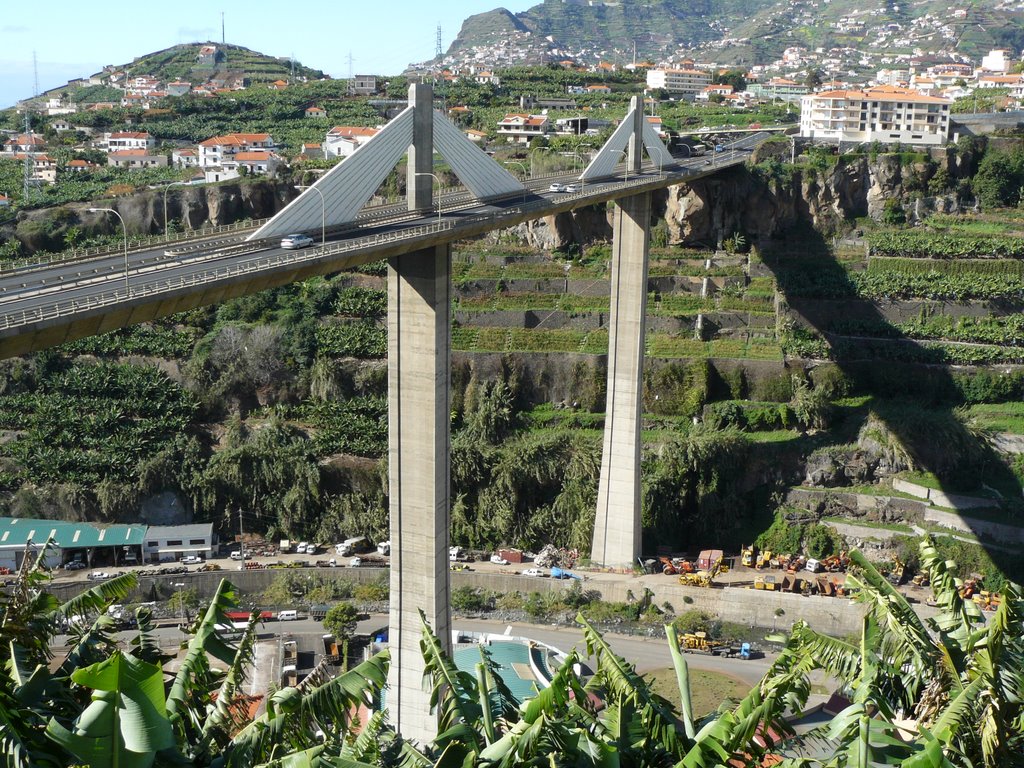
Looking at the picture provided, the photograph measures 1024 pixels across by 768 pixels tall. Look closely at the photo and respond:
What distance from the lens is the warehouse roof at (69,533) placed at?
31609 millimetres

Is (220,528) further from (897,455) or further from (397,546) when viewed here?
(897,455)

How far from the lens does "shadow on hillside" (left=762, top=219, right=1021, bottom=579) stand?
33222 mm

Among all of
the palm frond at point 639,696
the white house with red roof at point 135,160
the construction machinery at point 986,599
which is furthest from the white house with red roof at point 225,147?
the palm frond at point 639,696

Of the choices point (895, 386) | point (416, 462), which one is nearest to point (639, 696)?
point (416, 462)

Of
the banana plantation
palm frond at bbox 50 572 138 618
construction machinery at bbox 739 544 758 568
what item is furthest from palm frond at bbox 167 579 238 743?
construction machinery at bbox 739 544 758 568

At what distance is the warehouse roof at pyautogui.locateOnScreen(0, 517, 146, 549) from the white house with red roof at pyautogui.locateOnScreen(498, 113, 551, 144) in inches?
1135

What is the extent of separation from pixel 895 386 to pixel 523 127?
24.3 m

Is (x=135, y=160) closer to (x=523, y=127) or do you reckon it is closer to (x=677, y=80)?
(x=523, y=127)

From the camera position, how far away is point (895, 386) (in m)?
38.3

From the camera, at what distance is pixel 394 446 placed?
21375mm

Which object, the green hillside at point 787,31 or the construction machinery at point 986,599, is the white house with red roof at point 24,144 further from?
the green hillside at point 787,31

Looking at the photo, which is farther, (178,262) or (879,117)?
(879,117)

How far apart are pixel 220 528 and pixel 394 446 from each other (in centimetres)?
1495

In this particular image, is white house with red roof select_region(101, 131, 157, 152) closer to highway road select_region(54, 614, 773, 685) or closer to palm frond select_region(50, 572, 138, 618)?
highway road select_region(54, 614, 773, 685)
